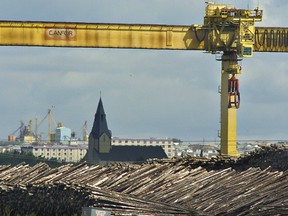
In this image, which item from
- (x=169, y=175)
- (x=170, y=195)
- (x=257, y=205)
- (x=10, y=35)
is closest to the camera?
(x=257, y=205)

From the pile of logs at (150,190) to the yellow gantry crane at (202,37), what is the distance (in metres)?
36.4

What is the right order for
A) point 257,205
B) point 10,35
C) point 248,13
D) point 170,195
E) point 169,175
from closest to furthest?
point 257,205 < point 170,195 < point 169,175 < point 10,35 < point 248,13

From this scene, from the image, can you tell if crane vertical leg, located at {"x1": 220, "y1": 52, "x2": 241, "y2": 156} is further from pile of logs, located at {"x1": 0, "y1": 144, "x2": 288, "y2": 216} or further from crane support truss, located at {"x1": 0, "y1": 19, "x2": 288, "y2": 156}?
pile of logs, located at {"x1": 0, "y1": 144, "x2": 288, "y2": 216}

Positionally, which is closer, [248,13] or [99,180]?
[99,180]

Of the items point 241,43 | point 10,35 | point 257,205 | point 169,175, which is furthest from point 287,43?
point 257,205

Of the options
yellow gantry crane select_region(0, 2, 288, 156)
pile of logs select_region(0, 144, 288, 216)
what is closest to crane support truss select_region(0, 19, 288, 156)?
yellow gantry crane select_region(0, 2, 288, 156)

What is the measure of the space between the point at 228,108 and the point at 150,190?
48926 mm

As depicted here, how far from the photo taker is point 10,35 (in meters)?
71.6

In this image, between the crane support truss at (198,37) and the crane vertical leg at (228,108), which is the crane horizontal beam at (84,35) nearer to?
the crane support truss at (198,37)

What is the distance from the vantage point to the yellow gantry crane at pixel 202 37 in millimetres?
71938

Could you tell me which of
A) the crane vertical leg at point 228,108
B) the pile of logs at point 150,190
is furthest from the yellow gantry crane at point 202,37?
the pile of logs at point 150,190

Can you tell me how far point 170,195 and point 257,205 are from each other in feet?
10.9

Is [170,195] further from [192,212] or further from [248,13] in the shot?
[248,13]

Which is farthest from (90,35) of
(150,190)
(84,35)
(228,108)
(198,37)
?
(150,190)
